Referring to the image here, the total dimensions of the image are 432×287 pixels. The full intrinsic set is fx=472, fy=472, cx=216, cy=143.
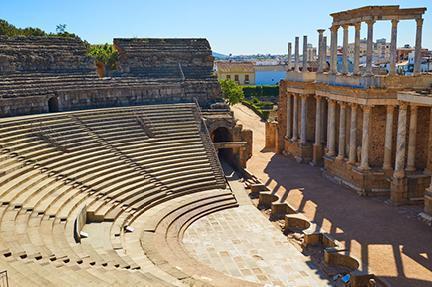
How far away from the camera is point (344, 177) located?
84.0 ft

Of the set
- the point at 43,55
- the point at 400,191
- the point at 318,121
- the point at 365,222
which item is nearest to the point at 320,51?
the point at 318,121

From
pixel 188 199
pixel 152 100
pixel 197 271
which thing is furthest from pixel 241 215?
pixel 152 100

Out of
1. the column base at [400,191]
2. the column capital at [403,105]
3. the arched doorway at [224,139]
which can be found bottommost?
the column base at [400,191]

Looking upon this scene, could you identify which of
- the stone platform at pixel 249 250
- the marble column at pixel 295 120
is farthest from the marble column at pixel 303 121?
the stone platform at pixel 249 250

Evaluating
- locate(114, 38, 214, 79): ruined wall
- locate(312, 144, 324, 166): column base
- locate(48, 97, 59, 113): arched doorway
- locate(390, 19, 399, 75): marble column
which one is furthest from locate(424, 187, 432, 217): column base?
locate(48, 97, 59, 113): arched doorway

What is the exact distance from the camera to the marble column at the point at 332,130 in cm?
2722

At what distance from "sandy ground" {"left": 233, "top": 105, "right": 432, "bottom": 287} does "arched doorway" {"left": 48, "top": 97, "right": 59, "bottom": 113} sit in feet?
38.8

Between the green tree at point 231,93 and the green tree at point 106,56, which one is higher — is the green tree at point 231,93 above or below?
below

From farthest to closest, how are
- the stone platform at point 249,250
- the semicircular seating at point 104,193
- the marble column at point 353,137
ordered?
the marble column at point 353,137 < the stone platform at point 249,250 < the semicircular seating at point 104,193

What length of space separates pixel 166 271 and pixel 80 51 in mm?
19785

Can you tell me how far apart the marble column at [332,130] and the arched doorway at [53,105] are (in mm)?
15451

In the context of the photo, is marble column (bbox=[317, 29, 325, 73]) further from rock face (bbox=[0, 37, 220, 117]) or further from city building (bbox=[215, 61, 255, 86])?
city building (bbox=[215, 61, 255, 86])

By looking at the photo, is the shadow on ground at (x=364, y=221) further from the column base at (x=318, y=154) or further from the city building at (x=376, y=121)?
the column base at (x=318, y=154)

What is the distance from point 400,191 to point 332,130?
21.8ft
